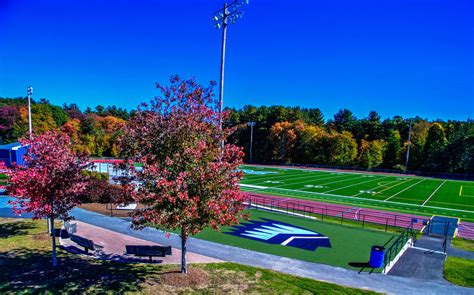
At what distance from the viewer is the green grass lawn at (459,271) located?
12.0 metres

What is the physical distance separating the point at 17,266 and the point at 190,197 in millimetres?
7598

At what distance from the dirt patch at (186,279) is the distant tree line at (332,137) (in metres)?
64.9

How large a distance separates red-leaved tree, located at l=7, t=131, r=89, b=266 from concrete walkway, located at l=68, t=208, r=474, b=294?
5.59 m

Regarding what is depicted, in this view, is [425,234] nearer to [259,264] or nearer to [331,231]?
[331,231]

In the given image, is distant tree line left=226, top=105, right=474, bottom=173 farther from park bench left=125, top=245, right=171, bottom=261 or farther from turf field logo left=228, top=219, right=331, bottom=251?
park bench left=125, top=245, right=171, bottom=261

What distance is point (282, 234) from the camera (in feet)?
59.4

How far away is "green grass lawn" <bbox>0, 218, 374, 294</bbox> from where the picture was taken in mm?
9891

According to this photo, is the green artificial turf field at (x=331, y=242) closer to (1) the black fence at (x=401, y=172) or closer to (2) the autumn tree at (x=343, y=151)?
(1) the black fence at (x=401, y=172)

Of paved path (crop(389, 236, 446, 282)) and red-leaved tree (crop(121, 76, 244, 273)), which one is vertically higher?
red-leaved tree (crop(121, 76, 244, 273))

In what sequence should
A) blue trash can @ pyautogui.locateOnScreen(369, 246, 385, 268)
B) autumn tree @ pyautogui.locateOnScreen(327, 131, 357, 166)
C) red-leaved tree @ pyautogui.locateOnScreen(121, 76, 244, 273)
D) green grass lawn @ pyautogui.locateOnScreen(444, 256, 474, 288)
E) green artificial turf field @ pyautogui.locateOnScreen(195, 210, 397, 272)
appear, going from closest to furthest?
red-leaved tree @ pyautogui.locateOnScreen(121, 76, 244, 273) → green grass lawn @ pyautogui.locateOnScreen(444, 256, 474, 288) → blue trash can @ pyautogui.locateOnScreen(369, 246, 385, 268) → green artificial turf field @ pyautogui.locateOnScreen(195, 210, 397, 272) → autumn tree @ pyautogui.locateOnScreen(327, 131, 357, 166)

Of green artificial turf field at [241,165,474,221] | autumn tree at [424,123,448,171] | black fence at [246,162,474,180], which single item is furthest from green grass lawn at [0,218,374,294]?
Answer: autumn tree at [424,123,448,171]

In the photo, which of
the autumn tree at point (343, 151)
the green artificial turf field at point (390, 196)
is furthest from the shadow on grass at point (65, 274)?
the autumn tree at point (343, 151)

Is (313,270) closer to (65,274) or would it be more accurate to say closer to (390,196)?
(65,274)

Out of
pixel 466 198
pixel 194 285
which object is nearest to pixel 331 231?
pixel 194 285
